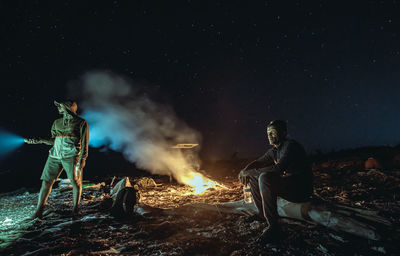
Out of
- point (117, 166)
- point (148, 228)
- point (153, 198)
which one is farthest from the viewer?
point (117, 166)

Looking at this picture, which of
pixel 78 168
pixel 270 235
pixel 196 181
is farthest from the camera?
pixel 196 181

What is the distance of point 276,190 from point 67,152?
3872 mm

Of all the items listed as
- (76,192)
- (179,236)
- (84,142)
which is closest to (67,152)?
(84,142)

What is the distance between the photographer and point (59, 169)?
3.95 m

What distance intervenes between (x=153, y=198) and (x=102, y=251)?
361 centimetres

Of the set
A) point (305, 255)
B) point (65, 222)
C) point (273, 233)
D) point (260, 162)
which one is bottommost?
point (305, 255)

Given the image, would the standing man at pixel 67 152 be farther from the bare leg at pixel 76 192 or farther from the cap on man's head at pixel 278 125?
the cap on man's head at pixel 278 125

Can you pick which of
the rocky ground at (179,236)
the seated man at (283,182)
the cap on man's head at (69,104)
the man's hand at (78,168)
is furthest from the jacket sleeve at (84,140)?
the seated man at (283,182)

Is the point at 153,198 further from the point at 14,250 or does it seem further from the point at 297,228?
the point at 297,228

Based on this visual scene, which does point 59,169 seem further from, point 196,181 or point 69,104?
point 196,181

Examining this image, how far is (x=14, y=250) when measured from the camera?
8.04ft

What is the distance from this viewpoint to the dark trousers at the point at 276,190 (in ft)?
8.09

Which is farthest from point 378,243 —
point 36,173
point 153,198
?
point 36,173

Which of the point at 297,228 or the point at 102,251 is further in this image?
the point at 297,228
